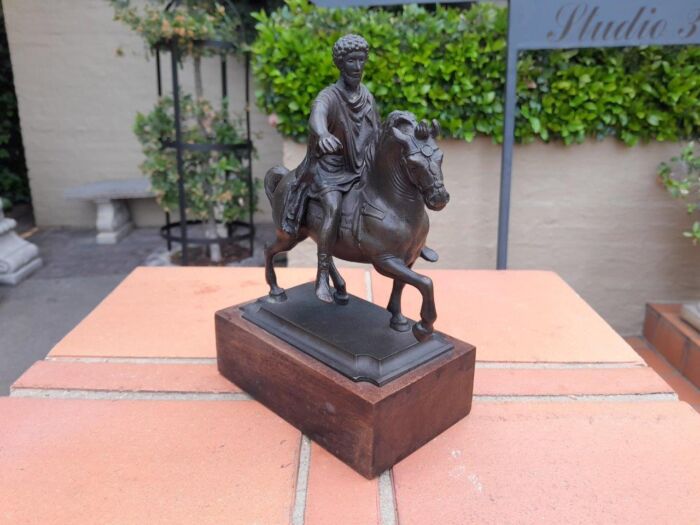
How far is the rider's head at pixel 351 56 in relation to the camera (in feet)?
3.75

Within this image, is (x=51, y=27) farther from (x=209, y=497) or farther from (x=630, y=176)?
(x=209, y=497)

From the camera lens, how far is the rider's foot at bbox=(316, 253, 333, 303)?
4.00 ft

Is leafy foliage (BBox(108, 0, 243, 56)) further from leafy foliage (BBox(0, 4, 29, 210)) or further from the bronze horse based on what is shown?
the bronze horse

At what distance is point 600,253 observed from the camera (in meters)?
3.25

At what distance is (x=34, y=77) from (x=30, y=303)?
2678 mm

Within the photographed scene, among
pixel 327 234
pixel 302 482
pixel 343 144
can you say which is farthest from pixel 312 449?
pixel 343 144

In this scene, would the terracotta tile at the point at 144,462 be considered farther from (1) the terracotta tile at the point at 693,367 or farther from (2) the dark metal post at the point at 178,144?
(2) the dark metal post at the point at 178,144

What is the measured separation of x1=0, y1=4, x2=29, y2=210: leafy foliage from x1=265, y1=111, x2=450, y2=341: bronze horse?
5221mm

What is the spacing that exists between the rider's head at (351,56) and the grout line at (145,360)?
2.80 ft

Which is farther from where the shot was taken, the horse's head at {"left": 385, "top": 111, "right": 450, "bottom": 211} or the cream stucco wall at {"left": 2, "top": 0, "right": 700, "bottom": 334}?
the cream stucco wall at {"left": 2, "top": 0, "right": 700, "bottom": 334}

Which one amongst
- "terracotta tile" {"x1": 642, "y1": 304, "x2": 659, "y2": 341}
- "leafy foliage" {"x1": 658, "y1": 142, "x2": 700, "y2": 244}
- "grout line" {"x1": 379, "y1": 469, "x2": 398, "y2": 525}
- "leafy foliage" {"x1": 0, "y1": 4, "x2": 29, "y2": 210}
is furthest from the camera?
"leafy foliage" {"x1": 0, "y1": 4, "x2": 29, "y2": 210}

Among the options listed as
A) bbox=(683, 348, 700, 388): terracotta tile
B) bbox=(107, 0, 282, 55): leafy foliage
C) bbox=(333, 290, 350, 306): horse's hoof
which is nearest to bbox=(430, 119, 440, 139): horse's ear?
bbox=(333, 290, 350, 306): horse's hoof

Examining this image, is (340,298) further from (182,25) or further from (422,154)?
(182,25)

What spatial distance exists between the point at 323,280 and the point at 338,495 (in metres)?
0.46
